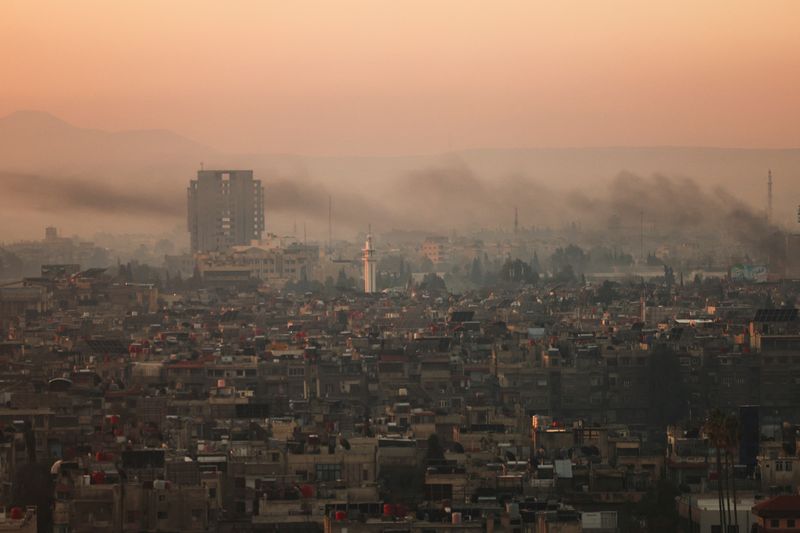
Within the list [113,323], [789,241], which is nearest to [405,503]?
[113,323]

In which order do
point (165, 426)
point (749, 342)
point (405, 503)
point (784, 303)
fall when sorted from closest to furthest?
point (405, 503) → point (165, 426) → point (749, 342) → point (784, 303)

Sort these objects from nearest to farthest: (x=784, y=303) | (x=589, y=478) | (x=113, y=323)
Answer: (x=589, y=478) < (x=113, y=323) < (x=784, y=303)

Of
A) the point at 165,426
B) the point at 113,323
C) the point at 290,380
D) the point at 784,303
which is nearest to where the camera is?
the point at 165,426

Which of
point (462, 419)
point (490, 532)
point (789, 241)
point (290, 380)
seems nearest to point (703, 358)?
point (290, 380)

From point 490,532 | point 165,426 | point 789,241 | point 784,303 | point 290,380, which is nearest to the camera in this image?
point 490,532

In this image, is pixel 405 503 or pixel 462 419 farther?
pixel 462 419

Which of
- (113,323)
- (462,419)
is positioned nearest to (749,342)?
(462,419)

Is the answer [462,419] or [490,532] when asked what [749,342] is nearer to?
[462,419]

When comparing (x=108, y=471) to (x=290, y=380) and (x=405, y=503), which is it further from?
(x=290, y=380)
